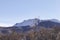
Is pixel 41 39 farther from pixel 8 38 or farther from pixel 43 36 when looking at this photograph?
pixel 8 38

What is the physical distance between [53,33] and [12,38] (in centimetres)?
186

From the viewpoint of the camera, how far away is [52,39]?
9.59 meters

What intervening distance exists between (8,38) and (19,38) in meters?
0.53

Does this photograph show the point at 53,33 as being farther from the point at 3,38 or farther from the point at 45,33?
the point at 3,38

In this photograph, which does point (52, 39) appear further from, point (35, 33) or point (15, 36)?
point (15, 36)

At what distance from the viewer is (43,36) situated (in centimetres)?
990

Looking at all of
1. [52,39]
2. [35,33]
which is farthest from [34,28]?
[52,39]

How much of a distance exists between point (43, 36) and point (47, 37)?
213 mm

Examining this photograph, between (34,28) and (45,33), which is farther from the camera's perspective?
(45,33)

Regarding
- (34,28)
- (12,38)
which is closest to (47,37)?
(34,28)

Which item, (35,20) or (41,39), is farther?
(41,39)

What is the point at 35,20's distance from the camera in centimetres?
927

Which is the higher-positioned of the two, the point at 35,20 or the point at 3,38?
the point at 35,20

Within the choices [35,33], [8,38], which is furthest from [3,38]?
[35,33]
